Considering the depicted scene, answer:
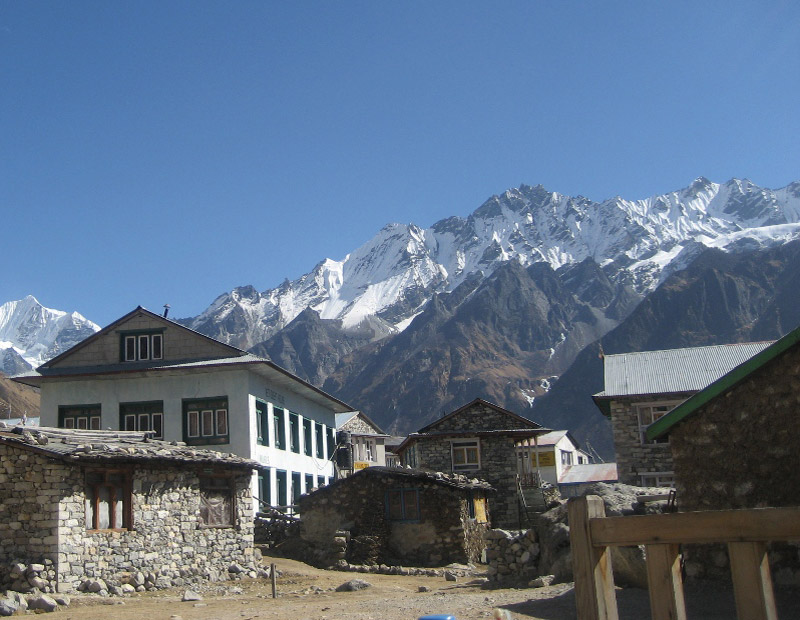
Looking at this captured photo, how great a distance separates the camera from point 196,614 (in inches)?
606

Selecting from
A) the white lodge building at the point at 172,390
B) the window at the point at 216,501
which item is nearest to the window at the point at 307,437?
the white lodge building at the point at 172,390

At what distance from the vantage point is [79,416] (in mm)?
35406

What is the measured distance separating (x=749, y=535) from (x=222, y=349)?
31.1m

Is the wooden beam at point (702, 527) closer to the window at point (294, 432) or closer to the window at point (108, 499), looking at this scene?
the window at point (108, 499)

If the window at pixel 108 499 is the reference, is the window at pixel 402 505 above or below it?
below

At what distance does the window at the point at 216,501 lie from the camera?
2284 cm

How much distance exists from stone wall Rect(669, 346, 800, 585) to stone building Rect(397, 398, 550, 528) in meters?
28.7

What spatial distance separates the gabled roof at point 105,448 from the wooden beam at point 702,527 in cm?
1484

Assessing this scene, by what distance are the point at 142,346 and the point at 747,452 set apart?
29.3 m

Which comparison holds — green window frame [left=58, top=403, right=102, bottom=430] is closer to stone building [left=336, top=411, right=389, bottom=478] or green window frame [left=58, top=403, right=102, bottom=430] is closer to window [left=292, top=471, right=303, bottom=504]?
window [left=292, top=471, right=303, bottom=504]

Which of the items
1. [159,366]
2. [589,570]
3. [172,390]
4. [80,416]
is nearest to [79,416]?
[80,416]

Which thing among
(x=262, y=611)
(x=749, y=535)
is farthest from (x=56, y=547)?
(x=749, y=535)

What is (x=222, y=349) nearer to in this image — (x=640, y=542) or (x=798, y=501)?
(x=798, y=501)

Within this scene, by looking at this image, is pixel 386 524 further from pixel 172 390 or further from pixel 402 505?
pixel 172 390
